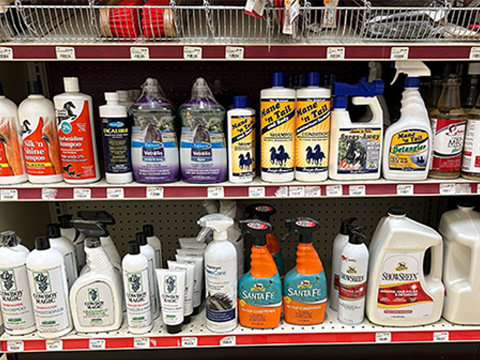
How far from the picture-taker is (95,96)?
167cm

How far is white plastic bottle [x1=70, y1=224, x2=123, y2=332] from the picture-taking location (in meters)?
1.33

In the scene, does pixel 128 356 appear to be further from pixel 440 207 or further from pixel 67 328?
pixel 440 207

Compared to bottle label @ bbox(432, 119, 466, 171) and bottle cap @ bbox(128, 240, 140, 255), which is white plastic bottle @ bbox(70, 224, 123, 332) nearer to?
bottle cap @ bbox(128, 240, 140, 255)

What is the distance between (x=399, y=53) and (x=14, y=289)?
1.55m

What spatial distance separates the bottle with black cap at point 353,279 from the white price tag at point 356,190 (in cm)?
15

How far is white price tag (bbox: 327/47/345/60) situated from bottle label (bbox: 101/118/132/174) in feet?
2.36

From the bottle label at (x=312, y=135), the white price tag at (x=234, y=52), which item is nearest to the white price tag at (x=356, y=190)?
the bottle label at (x=312, y=135)

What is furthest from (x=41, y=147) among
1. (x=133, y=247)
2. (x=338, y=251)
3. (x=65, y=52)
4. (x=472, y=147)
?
(x=472, y=147)

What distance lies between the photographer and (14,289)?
133 cm

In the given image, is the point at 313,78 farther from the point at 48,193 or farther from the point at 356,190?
the point at 48,193

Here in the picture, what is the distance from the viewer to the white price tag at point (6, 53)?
115 centimetres

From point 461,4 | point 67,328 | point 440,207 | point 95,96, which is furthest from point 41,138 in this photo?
point 440,207

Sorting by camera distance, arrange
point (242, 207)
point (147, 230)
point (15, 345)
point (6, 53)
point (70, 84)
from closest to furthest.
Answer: point (6, 53) → point (70, 84) → point (15, 345) → point (147, 230) → point (242, 207)

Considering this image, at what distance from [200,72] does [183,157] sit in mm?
518
